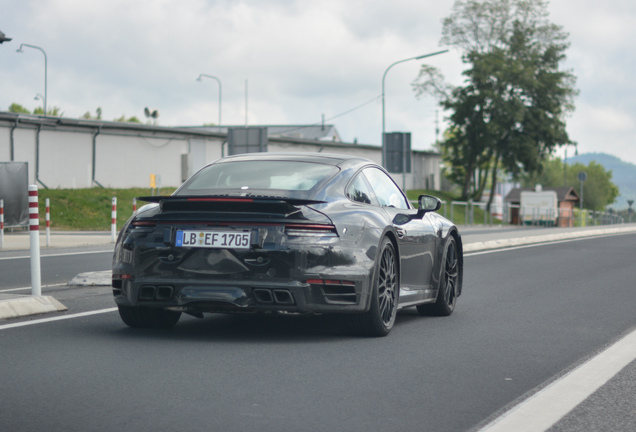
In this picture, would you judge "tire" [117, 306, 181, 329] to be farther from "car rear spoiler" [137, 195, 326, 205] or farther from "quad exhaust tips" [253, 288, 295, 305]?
"quad exhaust tips" [253, 288, 295, 305]

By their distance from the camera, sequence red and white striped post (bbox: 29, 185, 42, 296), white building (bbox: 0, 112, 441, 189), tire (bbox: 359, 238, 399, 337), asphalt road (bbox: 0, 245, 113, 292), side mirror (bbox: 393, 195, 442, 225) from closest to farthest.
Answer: tire (bbox: 359, 238, 399, 337) < side mirror (bbox: 393, 195, 442, 225) < red and white striped post (bbox: 29, 185, 42, 296) < asphalt road (bbox: 0, 245, 113, 292) < white building (bbox: 0, 112, 441, 189)

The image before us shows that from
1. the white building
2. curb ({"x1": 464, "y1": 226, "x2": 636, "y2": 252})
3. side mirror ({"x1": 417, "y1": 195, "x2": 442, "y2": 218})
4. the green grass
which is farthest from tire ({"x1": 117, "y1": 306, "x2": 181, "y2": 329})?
the white building

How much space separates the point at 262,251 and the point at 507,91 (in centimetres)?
6966

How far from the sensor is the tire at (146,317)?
7.05 m

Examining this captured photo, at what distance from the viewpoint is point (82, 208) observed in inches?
1563

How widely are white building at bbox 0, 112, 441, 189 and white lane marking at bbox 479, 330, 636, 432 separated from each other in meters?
37.9

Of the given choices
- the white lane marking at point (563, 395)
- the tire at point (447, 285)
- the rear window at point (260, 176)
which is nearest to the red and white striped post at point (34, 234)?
the rear window at point (260, 176)

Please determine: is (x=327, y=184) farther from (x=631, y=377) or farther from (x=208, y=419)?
(x=208, y=419)

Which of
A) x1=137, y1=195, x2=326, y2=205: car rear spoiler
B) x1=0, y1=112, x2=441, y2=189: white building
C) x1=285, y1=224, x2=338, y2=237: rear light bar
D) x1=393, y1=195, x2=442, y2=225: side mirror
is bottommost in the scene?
x1=285, y1=224, x2=338, y2=237: rear light bar

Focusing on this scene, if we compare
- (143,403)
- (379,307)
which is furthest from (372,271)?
(143,403)

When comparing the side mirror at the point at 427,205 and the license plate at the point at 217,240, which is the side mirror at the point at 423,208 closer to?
the side mirror at the point at 427,205

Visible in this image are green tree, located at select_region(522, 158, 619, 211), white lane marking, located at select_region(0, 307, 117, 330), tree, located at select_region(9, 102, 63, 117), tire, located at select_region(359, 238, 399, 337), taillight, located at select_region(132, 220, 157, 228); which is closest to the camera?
taillight, located at select_region(132, 220, 157, 228)

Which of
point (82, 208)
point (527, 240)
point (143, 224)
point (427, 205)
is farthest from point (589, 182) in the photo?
point (143, 224)

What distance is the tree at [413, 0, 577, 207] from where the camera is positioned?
236 feet
